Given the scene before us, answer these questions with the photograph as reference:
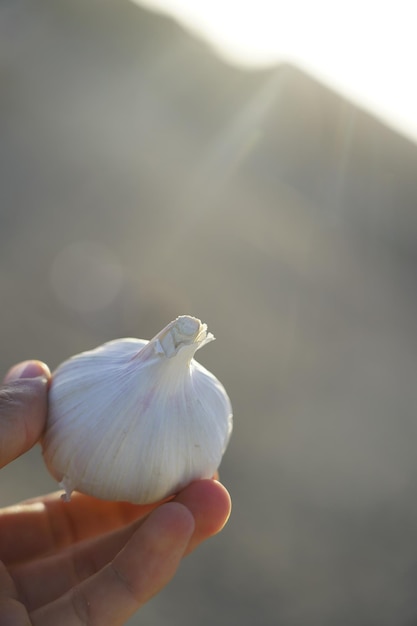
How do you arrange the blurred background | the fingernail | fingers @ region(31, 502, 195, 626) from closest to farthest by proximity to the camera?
fingers @ region(31, 502, 195, 626) < the fingernail < the blurred background

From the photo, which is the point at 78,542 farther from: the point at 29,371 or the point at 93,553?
the point at 29,371

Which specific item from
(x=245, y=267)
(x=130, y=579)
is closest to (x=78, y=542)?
(x=130, y=579)

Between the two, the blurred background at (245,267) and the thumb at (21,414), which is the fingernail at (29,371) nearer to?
the thumb at (21,414)

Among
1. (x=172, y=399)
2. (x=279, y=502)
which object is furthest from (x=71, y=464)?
(x=279, y=502)

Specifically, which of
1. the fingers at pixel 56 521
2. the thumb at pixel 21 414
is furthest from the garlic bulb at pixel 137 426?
the fingers at pixel 56 521

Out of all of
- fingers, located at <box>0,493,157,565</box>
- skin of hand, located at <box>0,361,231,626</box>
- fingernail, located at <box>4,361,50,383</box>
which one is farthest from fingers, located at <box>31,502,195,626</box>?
fingernail, located at <box>4,361,50,383</box>

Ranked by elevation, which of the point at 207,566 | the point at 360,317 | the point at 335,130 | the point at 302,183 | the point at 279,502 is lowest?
the point at 207,566

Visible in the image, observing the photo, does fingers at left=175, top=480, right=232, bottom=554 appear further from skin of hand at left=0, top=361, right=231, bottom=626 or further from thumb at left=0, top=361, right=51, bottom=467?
thumb at left=0, top=361, right=51, bottom=467

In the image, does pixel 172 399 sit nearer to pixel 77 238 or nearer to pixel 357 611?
pixel 357 611
